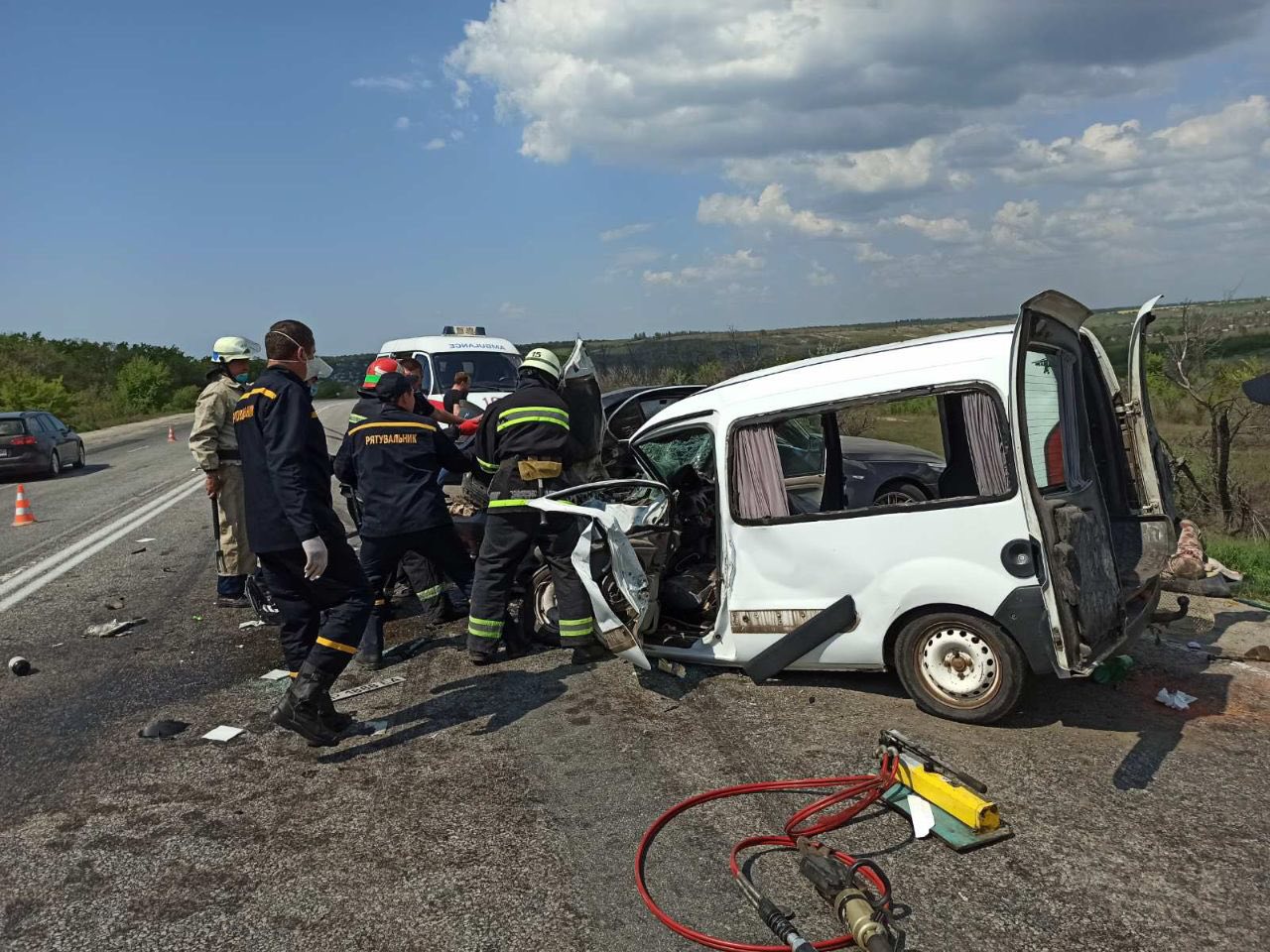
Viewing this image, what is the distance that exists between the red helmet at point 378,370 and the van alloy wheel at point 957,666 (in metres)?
3.67

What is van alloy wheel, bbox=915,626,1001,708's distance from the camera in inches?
171

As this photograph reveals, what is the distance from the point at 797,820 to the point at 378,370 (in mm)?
4617

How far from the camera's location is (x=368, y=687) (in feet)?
17.8

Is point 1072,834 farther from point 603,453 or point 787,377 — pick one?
point 603,453

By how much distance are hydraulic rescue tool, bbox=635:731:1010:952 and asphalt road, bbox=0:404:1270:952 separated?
0.07 metres

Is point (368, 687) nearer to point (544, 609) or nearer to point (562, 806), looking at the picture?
point (544, 609)

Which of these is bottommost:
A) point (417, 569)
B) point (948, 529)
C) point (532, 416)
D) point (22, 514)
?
point (417, 569)

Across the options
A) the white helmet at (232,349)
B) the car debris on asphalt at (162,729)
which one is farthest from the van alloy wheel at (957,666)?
the white helmet at (232,349)

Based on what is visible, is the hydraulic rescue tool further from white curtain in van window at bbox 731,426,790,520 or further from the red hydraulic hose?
white curtain in van window at bbox 731,426,790,520

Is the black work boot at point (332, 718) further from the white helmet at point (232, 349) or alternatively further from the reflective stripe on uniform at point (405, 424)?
the white helmet at point (232, 349)

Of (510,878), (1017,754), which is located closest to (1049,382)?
(1017,754)

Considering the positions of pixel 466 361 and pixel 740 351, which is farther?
pixel 740 351

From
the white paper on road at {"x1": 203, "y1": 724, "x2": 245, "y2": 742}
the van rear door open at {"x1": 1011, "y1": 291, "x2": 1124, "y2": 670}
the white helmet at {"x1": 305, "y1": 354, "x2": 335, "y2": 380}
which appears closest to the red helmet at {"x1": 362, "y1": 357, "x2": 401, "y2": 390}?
the white helmet at {"x1": 305, "y1": 354, "x2": 335, "y2": 380}

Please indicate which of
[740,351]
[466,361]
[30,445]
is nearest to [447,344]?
[466,361]
